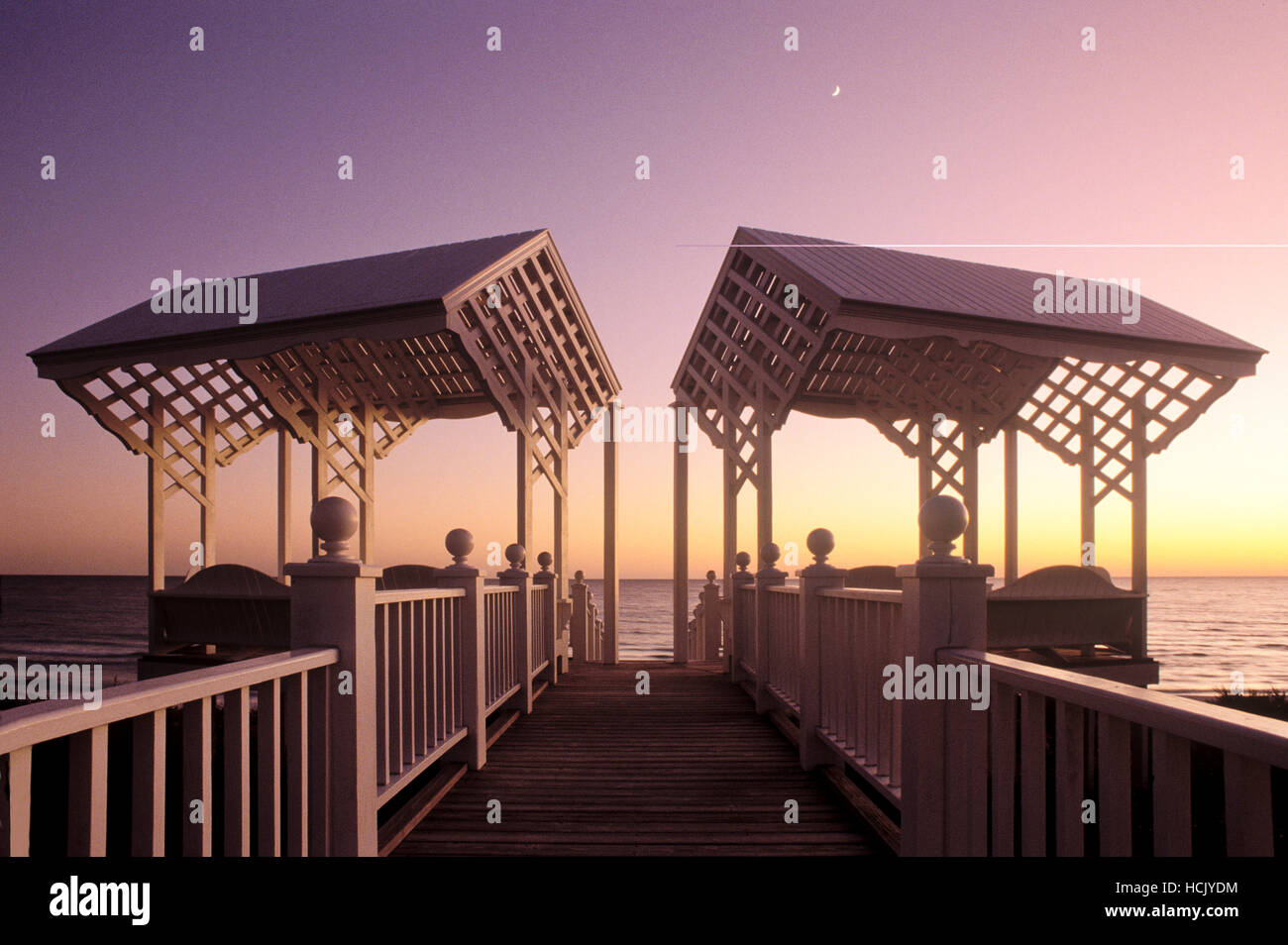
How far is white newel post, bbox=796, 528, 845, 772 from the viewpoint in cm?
434

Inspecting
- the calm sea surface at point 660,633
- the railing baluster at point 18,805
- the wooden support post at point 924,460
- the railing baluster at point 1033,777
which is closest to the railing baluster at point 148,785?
the railing baluster at point 18,805

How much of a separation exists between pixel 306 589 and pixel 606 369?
28.2ft

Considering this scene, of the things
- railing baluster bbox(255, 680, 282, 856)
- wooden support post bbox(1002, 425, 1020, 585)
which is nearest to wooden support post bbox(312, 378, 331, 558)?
railing baluster bbox(255, 680, 282, 856)

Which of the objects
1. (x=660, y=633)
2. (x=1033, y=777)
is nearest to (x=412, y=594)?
(x=1033, y=777)

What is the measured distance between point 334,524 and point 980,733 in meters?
2.14

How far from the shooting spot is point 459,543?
15.2 feet

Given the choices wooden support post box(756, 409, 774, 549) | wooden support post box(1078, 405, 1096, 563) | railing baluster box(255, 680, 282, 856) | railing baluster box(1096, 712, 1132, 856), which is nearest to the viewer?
railing baluster box(1096, 712, 1132, 856)

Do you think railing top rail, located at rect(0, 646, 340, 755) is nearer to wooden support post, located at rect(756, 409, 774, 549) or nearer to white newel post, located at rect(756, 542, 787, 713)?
white newel post, located at rect(756, 542, 787, 713)

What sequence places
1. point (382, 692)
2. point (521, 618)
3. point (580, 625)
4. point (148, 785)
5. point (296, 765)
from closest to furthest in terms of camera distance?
point (148, 785) < point (296, 765) < point (382, 692) < point (521, 618) < point (580, 625)

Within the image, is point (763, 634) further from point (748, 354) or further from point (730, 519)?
point (730, 519)

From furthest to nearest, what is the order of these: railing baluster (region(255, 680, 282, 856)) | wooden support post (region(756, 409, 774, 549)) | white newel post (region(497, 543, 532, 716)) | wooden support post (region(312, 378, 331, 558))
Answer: wooden support post (region(312, 378, 331, 558)) → wooden support post (region(756, 409, 774, 549)) → white newel post (region(497, 543, 532, 716)) → railing baluster (region(255, 680, 282, 856))

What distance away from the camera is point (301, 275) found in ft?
31.2

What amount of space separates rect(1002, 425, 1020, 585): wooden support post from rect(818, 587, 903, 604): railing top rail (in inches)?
268
